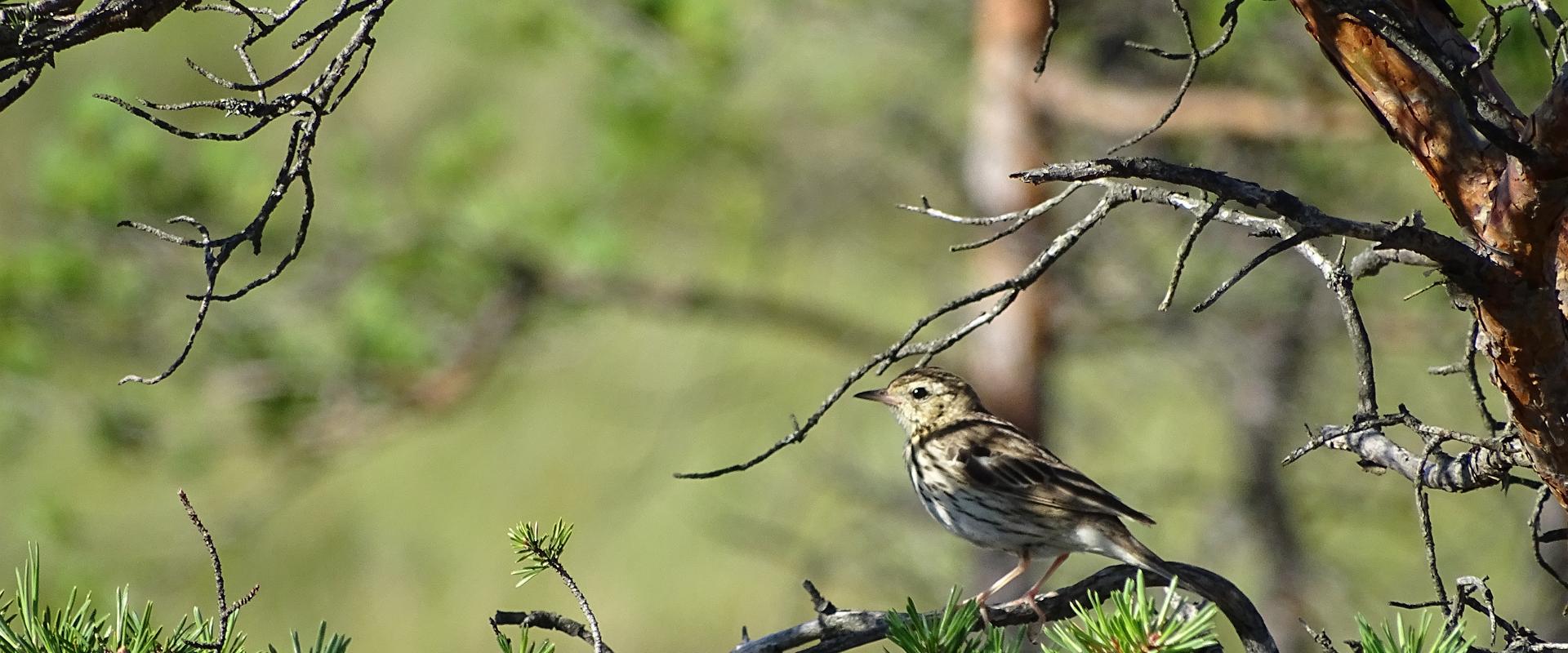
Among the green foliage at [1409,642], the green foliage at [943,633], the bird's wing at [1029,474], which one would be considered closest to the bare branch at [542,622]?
the green foliage at [943,633]

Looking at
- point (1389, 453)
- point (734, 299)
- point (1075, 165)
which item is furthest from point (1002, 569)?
point (1075, 165)

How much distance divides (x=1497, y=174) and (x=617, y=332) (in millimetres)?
11279

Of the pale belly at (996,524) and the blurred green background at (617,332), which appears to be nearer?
the pale belly at (996,524)

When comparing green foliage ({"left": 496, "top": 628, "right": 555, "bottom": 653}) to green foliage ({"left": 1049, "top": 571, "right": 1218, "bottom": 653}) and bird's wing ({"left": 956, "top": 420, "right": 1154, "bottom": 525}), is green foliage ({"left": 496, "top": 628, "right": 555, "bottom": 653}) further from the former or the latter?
bird's wing ({"left": 956, "top": 420, "right": 1154, "bottom": 525})

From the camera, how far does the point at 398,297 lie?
7.66 m

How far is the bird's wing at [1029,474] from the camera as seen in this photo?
4.06 metres

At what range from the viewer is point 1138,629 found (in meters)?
1.93

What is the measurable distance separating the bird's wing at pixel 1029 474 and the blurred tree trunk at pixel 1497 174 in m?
1.68

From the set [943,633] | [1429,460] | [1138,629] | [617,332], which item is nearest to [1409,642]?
[1138,629]

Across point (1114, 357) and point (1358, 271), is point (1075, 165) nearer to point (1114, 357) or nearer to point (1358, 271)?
point (1358, 271)

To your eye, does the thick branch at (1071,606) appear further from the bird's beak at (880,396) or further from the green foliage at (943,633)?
the bird's beak at (880,396)

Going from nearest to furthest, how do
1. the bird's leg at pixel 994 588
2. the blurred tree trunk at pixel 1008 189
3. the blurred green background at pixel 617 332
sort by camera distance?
the bird's leg at pixel 994 588 → the blurred green background at pixel 617 332 → the blurred tree trunk at pixel 1008 189

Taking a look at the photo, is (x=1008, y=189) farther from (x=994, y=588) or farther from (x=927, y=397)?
(x=994, y=588)

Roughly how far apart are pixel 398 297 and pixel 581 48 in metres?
1.82
